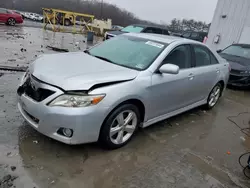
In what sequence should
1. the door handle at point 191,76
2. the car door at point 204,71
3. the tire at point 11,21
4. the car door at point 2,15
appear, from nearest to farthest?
the door handle at point 191,76 < the car door at point 204,71 < the car door at point 2,15 < the tire at point 11,21

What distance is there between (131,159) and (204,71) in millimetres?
2411

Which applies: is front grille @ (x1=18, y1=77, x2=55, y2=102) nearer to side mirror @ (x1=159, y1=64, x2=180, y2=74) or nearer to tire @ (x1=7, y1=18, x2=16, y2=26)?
side mirror @ (x1=159, y1=64, x2=180, y2=74)

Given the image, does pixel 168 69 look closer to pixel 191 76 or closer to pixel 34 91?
pixel 191 76

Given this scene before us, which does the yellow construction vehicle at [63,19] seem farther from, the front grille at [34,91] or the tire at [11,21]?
the front grille at [34,91]

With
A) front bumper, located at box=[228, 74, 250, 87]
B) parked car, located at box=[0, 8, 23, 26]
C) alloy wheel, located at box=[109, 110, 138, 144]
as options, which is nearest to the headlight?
alloy wheel, located at box=[109, 110, 138, 144]

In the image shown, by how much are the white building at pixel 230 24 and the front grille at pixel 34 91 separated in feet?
42.5

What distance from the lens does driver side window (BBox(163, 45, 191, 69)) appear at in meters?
3.51

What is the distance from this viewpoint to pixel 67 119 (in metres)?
2.46

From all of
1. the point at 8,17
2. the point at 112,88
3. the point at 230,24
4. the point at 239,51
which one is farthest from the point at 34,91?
the point at 8,17

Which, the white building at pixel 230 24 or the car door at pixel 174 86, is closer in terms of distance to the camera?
the car door at pixel 174 86

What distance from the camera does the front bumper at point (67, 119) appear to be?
246 cm

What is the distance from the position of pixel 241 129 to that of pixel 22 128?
13.5 ft

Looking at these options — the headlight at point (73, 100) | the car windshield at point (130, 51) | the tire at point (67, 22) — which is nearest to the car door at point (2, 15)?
the tire at point (67, 22)

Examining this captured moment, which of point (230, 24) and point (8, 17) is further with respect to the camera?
point (8, 17)
